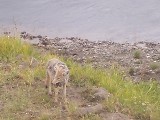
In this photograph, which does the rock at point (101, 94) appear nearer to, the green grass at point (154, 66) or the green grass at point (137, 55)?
the green grass at point (154, 66)

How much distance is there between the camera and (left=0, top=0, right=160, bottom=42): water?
57.8ft

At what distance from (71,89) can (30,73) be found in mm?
1076

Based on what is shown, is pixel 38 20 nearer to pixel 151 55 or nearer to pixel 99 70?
pixel 151 55

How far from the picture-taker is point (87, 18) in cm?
1870

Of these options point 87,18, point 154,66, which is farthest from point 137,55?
point 87,18

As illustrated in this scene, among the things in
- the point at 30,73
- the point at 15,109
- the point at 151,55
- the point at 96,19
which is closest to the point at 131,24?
the point at 96,19

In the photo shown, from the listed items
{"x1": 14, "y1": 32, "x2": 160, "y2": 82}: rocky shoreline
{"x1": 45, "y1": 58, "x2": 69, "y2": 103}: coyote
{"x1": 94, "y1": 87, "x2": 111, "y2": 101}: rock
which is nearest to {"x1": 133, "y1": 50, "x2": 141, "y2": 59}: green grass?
{"x1": 14, "y1": 32, "x2": 160, "y2": 82}: rocky shoreline

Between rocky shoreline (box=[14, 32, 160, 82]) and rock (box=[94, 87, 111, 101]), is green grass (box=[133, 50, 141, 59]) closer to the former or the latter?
rocky shoreline (box=[14, 32, 160, 82])

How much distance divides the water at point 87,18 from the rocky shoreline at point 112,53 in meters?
0.63

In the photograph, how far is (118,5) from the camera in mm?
19812

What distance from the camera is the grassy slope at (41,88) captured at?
10.2 m

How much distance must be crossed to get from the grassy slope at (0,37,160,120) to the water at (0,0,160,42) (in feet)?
14.0

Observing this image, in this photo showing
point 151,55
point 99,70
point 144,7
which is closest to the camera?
point 99,70

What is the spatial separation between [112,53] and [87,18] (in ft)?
11.7
